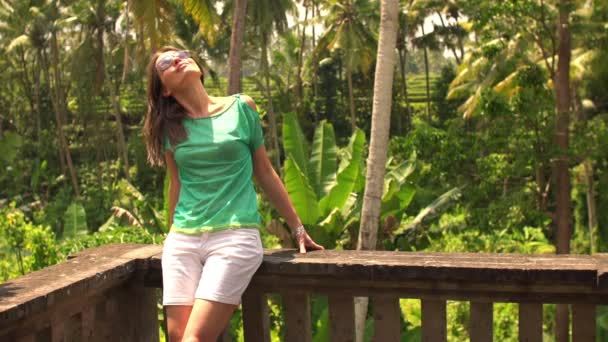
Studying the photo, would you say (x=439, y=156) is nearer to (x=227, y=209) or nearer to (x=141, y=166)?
(x=227, y=209)

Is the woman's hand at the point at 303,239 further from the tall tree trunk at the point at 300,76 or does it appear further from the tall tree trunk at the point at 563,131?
the tall tree trunk at the point at 300,76

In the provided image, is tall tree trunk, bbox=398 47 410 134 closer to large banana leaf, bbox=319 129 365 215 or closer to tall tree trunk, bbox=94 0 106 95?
tall tree trunk, bbox=94 0 106 95

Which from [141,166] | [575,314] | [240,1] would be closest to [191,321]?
[575,314]

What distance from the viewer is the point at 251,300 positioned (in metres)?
2.77

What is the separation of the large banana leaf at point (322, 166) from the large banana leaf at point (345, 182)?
0.32 metres

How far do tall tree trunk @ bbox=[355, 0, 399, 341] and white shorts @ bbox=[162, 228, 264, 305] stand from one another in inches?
271

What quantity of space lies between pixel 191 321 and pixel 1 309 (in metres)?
0.57

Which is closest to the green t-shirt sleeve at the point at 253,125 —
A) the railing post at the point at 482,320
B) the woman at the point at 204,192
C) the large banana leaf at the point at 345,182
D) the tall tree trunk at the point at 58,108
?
the woman at the point at 204,192

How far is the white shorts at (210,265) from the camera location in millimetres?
2465

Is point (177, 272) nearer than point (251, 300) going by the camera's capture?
Yes

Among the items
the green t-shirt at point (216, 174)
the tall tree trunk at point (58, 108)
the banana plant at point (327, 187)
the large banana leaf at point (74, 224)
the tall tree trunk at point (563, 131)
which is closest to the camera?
the green t-shirt at point (216, 174)

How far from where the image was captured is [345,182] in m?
11.9

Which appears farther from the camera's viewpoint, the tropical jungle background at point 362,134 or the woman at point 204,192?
the tropical jungle background at point 362,134

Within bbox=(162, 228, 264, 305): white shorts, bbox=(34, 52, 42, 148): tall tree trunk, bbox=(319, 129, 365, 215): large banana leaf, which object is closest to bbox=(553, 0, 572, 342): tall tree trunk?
bbox=(319, 129, 365, 215): large banana leaf
